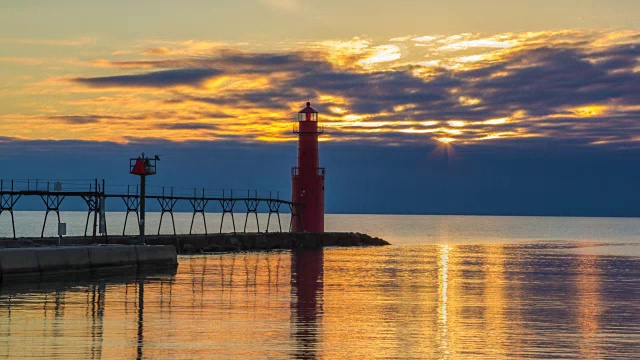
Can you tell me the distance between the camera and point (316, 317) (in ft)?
79.3

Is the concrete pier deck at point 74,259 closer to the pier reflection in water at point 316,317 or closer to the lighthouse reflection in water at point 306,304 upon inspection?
the pier reflection in water at point 316,317

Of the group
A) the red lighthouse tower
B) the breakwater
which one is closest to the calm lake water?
the breakwater

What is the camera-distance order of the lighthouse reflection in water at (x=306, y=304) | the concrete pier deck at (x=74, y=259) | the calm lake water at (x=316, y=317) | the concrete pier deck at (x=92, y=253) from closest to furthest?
the calm lake water at (x=316, y=317) → the lighthouse reflection in water at (x=306, y=304) → the concrete pier deck at (x=74, y=259) → the concrete pier deck at (x=92, y=253)

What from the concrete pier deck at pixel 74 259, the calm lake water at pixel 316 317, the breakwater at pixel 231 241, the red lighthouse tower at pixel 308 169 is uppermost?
the red lighthouse tower at pixel 308 169

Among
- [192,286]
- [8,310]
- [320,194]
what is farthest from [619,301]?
[320,194]

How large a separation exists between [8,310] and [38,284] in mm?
8208

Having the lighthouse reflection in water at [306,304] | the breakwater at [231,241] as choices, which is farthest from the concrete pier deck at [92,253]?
the lighthouse reflection in water at [306,304]

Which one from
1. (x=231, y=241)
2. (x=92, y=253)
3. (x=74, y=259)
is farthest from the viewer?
(x=231, y=241)

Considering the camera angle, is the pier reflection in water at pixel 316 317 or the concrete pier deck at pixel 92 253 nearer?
the pier reflection in water at pixel 316 317

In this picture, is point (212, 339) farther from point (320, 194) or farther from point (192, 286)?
point (320, 194)

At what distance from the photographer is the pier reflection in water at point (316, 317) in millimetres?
18484

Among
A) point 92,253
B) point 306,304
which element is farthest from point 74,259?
point 306,304

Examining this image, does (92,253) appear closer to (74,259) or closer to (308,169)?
(74,259)

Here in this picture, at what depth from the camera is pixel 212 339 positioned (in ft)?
64.5
